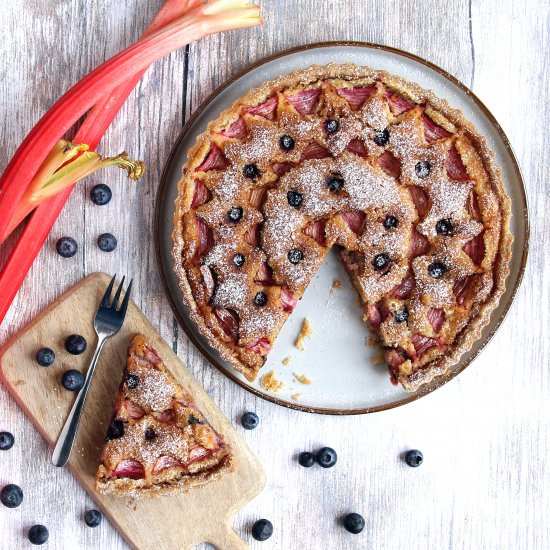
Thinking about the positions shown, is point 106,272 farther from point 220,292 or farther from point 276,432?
Result: point 276,432

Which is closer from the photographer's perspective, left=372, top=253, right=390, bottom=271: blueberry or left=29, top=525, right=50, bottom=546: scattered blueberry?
left=372, top=253, right=390, bottom=271: blueberry

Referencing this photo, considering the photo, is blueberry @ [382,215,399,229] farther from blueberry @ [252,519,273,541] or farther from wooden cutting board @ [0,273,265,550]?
blueberry @ [252,519,273,541]

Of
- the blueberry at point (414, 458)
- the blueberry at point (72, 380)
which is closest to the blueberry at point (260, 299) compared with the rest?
the blueberry at point (72, 380)

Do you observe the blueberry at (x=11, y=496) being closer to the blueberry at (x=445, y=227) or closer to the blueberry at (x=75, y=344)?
the blueberry at (x=75, y=344)

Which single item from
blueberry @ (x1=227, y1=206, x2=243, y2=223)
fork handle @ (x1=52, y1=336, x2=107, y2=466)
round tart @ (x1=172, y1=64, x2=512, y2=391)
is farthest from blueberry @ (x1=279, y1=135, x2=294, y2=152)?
fork handle @ (x1=52, y1=336, x2=107, y2=466)

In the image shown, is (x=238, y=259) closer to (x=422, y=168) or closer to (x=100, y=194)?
(x=100, y=194)

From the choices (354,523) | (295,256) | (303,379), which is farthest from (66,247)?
(354,523)
